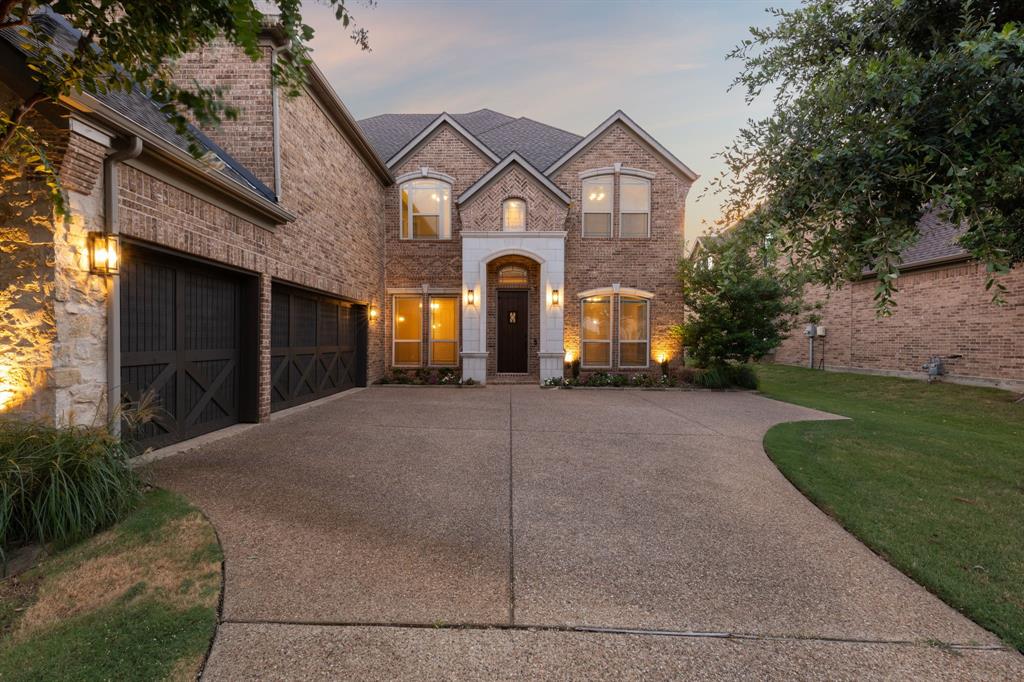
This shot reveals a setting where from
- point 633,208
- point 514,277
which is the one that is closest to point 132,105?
point 514,277

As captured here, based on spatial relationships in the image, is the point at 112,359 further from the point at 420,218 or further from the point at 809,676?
the point at 420,218

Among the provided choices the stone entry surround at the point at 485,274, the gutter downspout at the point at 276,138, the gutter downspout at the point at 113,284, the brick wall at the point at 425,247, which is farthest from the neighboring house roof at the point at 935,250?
the gutter downspout at the point at 113,284

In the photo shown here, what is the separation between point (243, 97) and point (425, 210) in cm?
647

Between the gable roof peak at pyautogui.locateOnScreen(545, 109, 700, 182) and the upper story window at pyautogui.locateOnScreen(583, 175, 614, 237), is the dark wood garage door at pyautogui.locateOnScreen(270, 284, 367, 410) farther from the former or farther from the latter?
the gable roof peak at pyautogui.locateOnScreen(545, 109, 700, 182)

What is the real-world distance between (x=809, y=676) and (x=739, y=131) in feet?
14.1

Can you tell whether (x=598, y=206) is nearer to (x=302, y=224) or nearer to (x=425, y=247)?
(x=425, y=247)

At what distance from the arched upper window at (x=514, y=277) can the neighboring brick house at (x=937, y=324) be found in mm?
7932

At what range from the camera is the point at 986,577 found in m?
2.67

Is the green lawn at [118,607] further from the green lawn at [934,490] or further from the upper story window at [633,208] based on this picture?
the upper story window at [633,208]

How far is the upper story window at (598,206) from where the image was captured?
1314cm

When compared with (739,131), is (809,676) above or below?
below

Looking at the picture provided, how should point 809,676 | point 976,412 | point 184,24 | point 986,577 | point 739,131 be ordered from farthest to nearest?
point 976,412 < point 739,131 < point 184,24 < point 986,577 < point 809,676

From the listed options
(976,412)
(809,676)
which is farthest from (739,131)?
(976,412)

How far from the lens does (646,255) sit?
42.8ft
